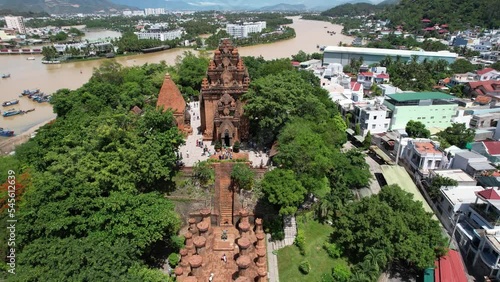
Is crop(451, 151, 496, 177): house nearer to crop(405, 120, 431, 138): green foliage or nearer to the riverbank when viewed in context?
crop(405, 120, 431, 138): green foliage

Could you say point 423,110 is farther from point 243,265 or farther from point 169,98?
point 243,265

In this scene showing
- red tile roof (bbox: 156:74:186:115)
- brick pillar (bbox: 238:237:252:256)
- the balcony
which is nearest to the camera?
brick pillar (bbox: 238:237:252:256)

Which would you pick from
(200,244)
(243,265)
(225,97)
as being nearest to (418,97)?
(225,97)

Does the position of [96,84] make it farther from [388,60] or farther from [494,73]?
[494,73]

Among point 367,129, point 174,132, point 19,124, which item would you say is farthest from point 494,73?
point 19,124

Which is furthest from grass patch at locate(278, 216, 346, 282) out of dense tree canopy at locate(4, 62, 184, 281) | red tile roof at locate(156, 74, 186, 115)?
red tile roof at locate(156, 74, 186, 115)

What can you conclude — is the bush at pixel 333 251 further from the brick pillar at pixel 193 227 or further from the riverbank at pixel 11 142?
the riverbank at pixel 11 142
